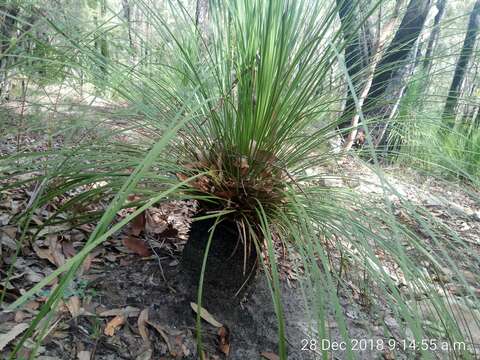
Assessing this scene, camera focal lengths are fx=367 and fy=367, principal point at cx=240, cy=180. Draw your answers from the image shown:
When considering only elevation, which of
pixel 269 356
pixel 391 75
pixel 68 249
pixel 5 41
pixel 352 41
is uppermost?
pixel 352 41

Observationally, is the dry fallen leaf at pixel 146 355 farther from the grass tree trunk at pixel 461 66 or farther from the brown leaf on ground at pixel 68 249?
the grass tree trunk at pixel 461 66

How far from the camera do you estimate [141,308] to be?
1016 mm

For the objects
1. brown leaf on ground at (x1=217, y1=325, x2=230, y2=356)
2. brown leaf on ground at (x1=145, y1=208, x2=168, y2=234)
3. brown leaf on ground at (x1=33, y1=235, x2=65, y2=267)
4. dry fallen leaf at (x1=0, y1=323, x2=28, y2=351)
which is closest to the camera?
dry fallen leaf at (x1=0, y1=323, x2=28, y2=351)

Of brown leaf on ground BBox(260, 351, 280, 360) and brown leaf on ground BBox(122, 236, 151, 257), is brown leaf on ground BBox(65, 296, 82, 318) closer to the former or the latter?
brown leaf on ground BBox(122, 236, 151, 257)

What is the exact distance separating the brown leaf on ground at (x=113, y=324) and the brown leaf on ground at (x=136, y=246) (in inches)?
11.2

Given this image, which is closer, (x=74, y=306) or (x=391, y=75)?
(x=74, y=306)

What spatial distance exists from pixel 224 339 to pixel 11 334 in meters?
0.51

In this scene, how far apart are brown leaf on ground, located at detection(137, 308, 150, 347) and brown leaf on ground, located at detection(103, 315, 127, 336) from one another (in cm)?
4

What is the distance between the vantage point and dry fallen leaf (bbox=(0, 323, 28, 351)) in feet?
2.52

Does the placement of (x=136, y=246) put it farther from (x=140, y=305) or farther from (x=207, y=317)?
(x=207, y=317)

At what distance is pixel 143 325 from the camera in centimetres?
97

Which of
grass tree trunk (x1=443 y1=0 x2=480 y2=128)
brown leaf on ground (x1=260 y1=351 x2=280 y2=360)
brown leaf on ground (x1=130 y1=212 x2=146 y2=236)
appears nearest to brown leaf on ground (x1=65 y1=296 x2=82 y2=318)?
brown leaf on ground (x1=130 y1=212 x2=146 y2=236)

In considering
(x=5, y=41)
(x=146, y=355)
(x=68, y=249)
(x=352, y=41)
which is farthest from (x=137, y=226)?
(x=352, y=41)

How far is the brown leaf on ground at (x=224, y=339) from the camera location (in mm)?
1000
